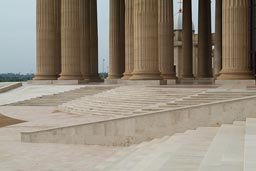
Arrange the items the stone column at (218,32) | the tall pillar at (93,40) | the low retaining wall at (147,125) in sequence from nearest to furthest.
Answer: the low retaining wall at (147,125) → the tall pillar at (93,40) → the stone column at (218,32)

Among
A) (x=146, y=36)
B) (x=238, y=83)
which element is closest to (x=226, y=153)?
(x=238, y=83)

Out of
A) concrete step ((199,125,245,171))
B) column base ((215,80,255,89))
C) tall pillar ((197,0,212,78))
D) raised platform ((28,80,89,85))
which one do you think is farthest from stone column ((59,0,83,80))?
concrete step ((199,125,245,171))

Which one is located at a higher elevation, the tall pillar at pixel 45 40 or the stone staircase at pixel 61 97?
the tall pillar at pixel 45 40

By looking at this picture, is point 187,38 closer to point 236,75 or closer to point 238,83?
point 236,75

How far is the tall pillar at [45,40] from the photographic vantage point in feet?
180

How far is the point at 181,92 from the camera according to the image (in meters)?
33.8

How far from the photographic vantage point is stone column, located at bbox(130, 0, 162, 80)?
43.0 m

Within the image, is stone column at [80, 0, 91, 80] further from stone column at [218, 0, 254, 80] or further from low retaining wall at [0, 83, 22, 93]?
stone column at [218, 0, 254, 80]

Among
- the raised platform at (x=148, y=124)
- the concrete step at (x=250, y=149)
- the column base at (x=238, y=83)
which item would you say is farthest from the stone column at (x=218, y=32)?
the concrete step at (x=250, y=149)

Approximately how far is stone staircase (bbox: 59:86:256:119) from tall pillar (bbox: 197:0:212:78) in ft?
101

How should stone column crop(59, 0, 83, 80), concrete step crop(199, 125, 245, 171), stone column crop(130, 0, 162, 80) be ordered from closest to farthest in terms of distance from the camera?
concrete step crop(199, 125, 245, 171) < stone column crop(130, 0, 162, 80) < stone column crop(59, 0, 83, 80)

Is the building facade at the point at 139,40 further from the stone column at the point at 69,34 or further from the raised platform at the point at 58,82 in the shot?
the raised platform at the point at 58,82

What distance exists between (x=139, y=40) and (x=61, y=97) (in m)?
9.47

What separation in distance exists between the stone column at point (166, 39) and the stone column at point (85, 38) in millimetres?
12316
